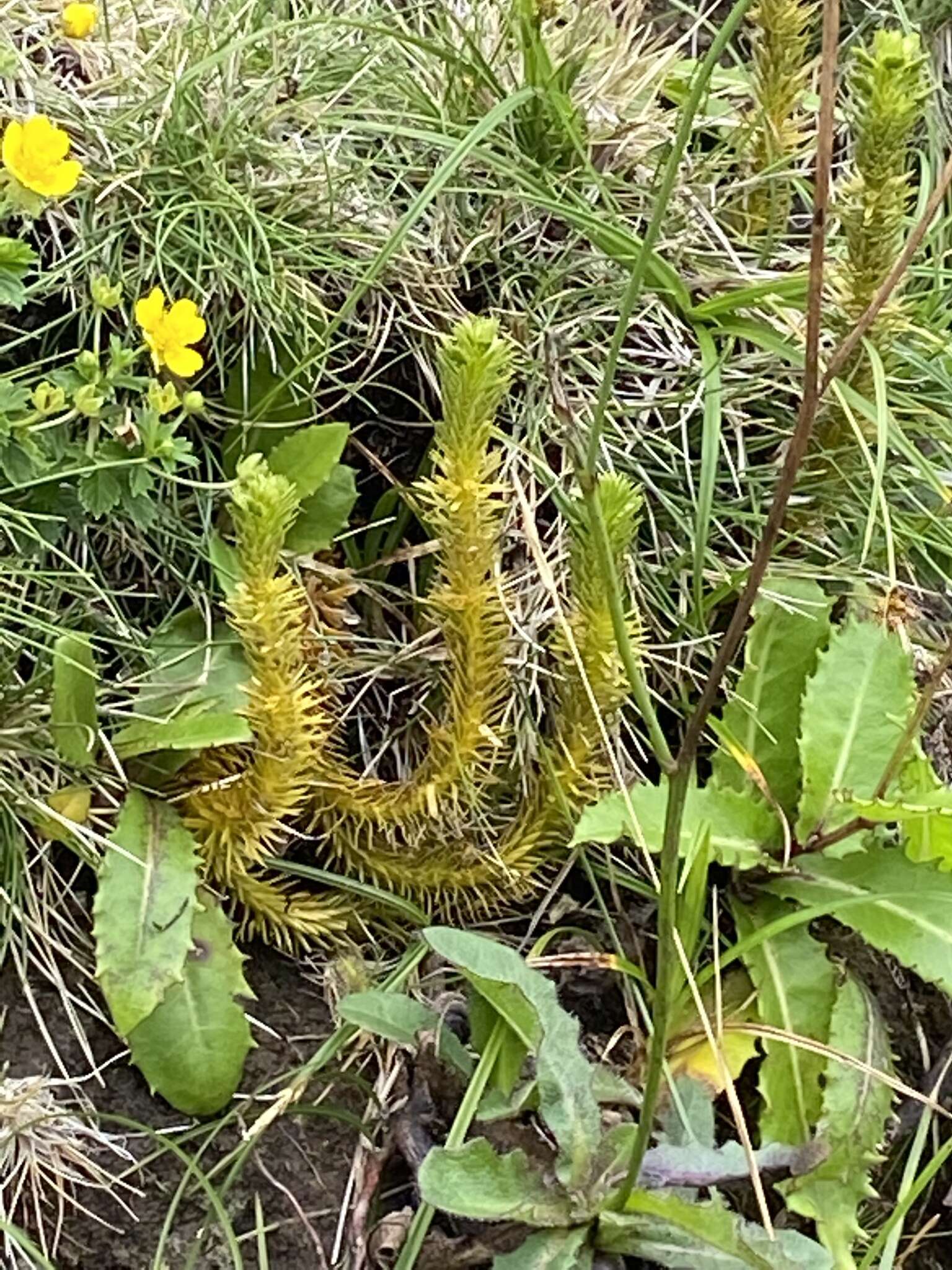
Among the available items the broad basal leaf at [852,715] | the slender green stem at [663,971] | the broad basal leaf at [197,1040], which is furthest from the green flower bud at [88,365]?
the broad basal leaf at [852,715]

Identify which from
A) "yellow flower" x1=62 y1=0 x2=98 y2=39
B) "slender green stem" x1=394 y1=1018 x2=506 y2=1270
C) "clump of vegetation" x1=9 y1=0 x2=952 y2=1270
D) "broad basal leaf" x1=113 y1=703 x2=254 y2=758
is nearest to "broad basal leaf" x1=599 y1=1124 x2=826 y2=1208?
"clump of vegetation" x1=9 y1=0 x2=952 y2=1270

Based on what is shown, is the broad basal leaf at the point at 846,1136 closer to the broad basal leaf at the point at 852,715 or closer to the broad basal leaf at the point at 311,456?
the broad basal leaf at the point at 852,715

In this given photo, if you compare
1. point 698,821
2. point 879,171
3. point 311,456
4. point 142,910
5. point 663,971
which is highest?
point 879,171

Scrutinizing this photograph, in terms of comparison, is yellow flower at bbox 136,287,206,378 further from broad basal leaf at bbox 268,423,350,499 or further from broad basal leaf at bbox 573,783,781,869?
broad basal leaf at bbox 573,783,781,869

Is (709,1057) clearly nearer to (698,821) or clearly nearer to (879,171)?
(698,821)

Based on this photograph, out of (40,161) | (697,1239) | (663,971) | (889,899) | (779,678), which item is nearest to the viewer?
(663,971)

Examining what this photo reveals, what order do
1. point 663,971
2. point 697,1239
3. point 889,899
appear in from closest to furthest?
1. point 663,971
2. point 697,1239
3. point 889,899

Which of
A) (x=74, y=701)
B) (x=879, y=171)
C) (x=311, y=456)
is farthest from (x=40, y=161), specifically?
(x=879, y=171)
